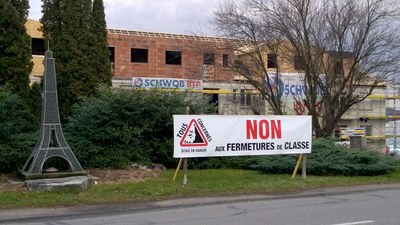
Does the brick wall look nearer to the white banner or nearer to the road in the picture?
the white banner

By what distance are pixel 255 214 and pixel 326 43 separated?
14412mm

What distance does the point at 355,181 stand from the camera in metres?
15.4

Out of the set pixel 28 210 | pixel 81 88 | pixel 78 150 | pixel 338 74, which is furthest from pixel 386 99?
pixel 28 210

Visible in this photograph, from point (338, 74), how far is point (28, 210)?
16921 millimetres

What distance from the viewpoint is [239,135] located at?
14789mm

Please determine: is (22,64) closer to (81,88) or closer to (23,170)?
(81,88)

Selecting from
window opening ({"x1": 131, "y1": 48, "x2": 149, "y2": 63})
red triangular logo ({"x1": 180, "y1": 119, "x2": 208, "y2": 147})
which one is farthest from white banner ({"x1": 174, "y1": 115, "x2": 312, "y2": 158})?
window opening ({"x1": 131, "y1": 48, "x2": 149, "y2": 63})

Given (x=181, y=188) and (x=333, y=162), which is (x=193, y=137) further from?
(x=333, y=162)

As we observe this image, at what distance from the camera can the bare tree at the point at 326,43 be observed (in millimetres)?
22812

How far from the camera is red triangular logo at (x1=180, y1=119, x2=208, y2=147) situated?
13.9 meters

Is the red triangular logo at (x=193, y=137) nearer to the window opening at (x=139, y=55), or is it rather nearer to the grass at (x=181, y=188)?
the grass at (x=181, y=188)

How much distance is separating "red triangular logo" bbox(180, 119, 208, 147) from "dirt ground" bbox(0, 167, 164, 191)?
7.66 feet

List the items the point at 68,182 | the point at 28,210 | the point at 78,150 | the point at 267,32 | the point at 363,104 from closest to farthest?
1. the point at 28,210
2. the point at 68,182
3. the point at 78,150
4. the point at 267,32
5. the point at 363,104

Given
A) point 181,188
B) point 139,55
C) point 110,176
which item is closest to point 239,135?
point 181,188
